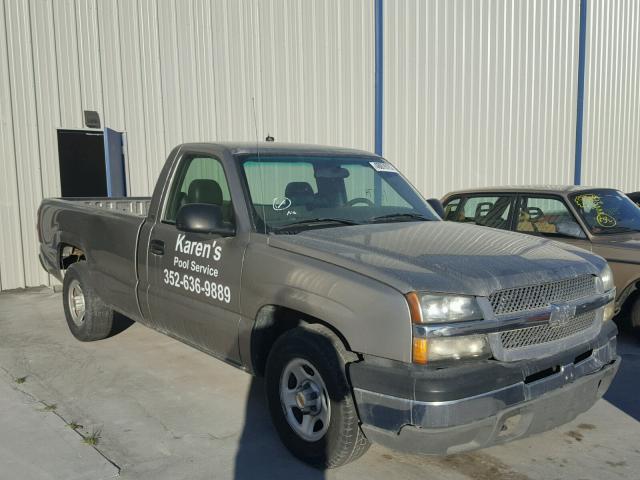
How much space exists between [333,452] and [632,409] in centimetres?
254

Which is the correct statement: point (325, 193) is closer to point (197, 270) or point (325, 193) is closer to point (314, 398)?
point (197, 270)

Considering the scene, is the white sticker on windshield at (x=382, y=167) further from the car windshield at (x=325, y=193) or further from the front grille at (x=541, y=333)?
the front grille at (x=541, y=333)

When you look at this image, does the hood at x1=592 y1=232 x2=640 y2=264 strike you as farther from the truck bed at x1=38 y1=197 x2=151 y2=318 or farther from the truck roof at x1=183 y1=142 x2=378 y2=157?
the truck bed at x1=38 y1=197 x2=151 y2=318

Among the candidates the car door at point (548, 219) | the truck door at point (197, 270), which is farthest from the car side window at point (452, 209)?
the truck door at point (197, 270)

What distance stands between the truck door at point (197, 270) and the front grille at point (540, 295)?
5.42 ft

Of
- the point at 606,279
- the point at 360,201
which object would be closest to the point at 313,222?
the point at 360,201

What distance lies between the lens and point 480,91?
44.2 ft

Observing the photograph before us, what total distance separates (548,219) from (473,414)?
436 centimetres

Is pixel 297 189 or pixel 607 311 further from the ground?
pixel 297 189

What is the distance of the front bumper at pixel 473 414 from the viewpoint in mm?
2781

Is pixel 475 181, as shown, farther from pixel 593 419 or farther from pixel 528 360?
pixel 528 360

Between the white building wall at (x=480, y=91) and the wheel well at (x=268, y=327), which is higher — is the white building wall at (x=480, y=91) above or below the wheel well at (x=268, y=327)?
above

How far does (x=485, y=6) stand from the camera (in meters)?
13.3

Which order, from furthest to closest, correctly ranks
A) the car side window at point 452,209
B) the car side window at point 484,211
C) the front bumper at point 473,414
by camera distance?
the car side window at point 452,209, the car side window at point 484,211, the front bumper at point 473,414
